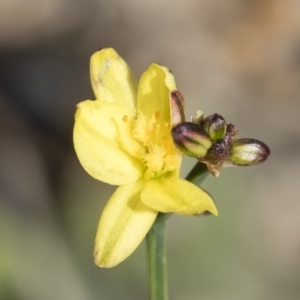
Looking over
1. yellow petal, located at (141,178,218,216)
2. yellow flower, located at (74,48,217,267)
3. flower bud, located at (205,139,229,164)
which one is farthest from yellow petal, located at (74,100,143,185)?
flower bud, located at (205,139,229,164)

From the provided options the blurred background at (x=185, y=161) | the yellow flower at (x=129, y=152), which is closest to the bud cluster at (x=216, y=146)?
the yellow flower at (x=129, y=152)

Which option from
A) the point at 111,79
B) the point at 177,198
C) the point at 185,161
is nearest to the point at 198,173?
the point at 177,198

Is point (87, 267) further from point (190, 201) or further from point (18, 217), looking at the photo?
point (190, 201)

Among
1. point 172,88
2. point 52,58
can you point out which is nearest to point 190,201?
point 172,88

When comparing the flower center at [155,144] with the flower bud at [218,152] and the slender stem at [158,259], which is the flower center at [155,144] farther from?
the flower bud at [218,152]

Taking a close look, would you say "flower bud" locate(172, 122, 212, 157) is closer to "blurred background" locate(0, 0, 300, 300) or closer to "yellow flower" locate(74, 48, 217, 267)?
"yellow flower" locate(74, 48, 217, 267)

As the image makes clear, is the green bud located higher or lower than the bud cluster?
higher

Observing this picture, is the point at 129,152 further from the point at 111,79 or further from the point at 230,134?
the point at 230,134
